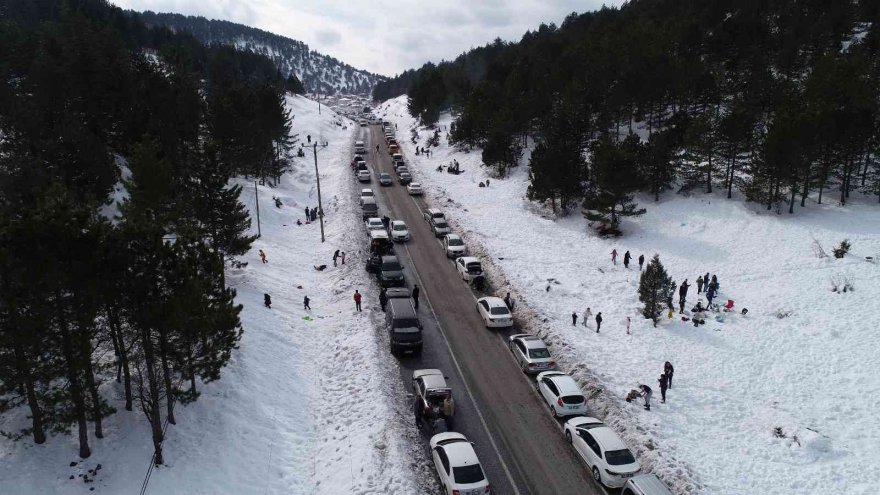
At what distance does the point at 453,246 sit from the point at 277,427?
2287 cm

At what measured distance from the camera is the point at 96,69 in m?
40.8

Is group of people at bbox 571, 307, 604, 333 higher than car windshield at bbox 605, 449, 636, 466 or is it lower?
higher

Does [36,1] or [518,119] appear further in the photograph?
[36,1]

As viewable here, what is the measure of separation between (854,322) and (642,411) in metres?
14.6

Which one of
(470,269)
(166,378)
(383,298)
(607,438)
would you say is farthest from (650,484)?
(470,269)

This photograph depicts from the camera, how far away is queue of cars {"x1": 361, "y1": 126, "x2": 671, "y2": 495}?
54.7ft

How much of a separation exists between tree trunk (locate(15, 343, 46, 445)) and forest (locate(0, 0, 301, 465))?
38 mm

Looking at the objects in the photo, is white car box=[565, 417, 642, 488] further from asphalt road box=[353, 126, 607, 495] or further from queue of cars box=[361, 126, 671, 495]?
asphalt road box=[353, 126, 607, 495]

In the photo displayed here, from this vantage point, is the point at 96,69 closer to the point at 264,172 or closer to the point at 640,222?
the point at 264,172

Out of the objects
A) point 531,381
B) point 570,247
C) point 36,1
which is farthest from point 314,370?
point 36,1

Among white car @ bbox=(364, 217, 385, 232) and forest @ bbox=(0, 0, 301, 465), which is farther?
white car @ bbox=(364, 217, 385, 232)

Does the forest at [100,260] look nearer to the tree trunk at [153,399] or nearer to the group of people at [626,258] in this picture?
the tree trunk at [153,399]

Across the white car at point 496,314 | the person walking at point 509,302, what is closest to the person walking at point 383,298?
the white car at point 496,314

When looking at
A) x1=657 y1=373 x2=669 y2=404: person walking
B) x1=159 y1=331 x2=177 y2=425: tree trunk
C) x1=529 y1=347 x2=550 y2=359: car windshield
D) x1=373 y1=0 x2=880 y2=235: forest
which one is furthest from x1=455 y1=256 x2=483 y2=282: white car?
x1=159 y1=331 x2=177 y2=425: tree trunk
